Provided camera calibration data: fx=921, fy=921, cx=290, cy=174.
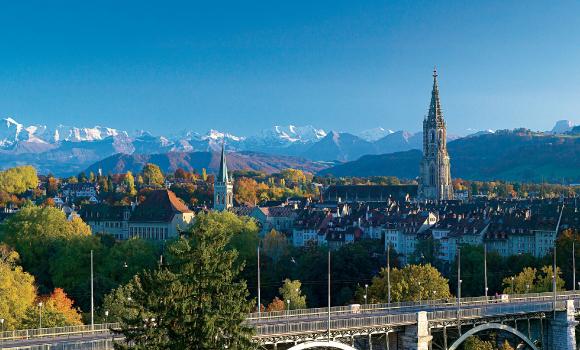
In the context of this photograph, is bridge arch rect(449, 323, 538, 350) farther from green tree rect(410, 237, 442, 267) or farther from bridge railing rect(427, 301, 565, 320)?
green tree rect(410, 237, 442, 267)

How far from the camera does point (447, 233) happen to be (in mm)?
134625

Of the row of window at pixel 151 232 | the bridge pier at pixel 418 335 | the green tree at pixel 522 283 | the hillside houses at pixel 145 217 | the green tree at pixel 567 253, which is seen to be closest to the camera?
the bridge pier at pixel 418 335

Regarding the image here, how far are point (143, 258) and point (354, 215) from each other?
57.5 metres

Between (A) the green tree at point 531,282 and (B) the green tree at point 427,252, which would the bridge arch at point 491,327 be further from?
(B) the green tree at point 427,252

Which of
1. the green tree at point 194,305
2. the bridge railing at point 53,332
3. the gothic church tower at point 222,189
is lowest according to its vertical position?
the bridge railing at point 53,332

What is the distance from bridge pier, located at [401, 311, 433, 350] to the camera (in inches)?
2175

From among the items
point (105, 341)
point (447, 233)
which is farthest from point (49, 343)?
point (447, 233)

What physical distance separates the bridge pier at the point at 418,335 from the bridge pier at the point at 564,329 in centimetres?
1326

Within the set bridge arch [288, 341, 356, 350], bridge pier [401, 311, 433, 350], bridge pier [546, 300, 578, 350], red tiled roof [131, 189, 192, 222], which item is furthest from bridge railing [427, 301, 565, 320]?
red tiled roof [131, 189, 192, 222]

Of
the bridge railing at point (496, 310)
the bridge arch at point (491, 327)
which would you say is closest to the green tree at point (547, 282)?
the bridge railing at point (496, 310)

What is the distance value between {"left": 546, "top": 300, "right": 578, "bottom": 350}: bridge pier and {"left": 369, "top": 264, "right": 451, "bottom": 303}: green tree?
40.7ft

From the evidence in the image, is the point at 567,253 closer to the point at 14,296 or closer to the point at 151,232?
the point at 14,296

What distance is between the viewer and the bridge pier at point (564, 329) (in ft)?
211

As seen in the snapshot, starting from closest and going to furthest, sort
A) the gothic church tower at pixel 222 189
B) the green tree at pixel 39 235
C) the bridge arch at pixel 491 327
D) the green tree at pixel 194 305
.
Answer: the green tree at pixel 194 305, the bridge arch at pixel 491 327, the green tree at pixel 39 235, the gothic church tower at pixel 222 189
